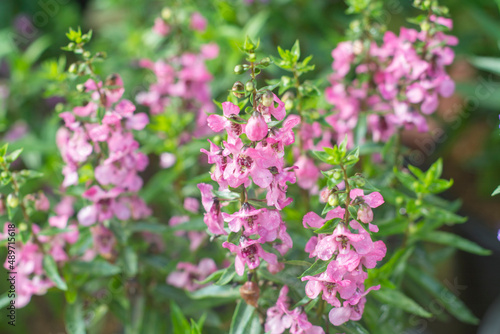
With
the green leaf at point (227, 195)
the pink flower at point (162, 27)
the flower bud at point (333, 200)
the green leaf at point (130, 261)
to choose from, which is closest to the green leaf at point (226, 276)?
the green leaf at point (227, 195)

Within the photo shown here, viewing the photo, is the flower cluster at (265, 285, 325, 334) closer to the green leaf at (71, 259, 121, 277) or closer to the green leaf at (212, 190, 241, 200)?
the green leaf at (212, 190, 241, 200)

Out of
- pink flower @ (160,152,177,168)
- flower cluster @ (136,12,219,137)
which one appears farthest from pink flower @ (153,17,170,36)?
pink flower @ (160,152,177,168)

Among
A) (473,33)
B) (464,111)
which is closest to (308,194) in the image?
(464,111)

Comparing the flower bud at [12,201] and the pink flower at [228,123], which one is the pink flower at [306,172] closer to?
the pink flower at [228,123]

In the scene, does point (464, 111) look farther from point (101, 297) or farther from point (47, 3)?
point (47, 3)

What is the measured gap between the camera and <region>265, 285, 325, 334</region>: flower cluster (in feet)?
3.31

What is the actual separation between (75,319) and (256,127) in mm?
821

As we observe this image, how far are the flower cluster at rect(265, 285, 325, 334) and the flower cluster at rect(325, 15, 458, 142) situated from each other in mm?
532

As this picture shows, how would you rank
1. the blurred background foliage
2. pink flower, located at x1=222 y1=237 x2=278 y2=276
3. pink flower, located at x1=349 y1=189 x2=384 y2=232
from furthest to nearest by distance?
the blurred background foliage, pink flower, located at x1=222 y1=237 x2=278 y2=276, pink flower, located at x1=349 y1=189 x2=384 y2=232

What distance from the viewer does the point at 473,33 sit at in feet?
7.57

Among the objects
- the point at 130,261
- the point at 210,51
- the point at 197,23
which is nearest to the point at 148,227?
the point at 130,261

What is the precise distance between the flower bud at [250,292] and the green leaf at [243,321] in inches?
1.6

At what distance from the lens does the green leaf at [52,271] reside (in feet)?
4.20

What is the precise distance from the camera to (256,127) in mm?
902
